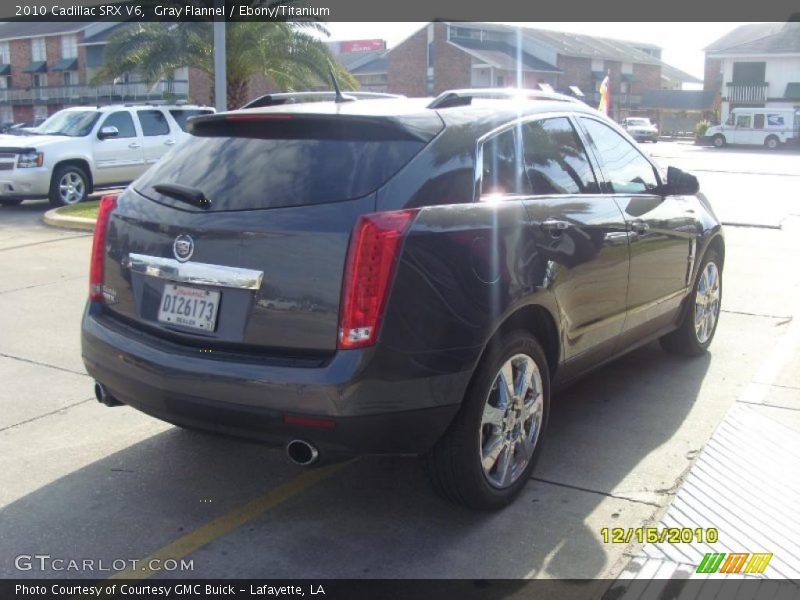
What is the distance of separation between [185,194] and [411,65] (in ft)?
210

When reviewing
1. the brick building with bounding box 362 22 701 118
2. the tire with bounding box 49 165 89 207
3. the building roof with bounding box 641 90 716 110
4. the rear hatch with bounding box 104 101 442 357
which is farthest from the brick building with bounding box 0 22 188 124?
the rear hatch with bounding box 104 101 442 357

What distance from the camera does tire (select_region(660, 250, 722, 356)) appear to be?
6129mm

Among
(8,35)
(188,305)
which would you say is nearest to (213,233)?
(188,305)

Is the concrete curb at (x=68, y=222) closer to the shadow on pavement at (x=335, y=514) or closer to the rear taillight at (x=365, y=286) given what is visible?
the shadow on pavement at (x=335, y=514)

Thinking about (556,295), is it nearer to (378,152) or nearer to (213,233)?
(378,152)

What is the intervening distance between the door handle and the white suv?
40.8ft

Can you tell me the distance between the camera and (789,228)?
13.5 m

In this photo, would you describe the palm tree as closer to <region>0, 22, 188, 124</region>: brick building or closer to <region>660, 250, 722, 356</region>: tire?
<region>660, 250, 722, 356</region>: tire

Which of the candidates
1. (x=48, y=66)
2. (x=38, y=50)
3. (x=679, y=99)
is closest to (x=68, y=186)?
(x=48, y=66)

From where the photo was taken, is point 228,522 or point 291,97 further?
point 291,97

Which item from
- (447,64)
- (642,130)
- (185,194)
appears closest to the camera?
(185,194)

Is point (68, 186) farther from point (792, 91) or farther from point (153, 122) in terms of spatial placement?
point (792, 91)

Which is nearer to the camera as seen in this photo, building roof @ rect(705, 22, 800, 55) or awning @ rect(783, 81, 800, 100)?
awning @ rect(783, 81, 800, 100)

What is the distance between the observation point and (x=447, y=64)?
206 ft
